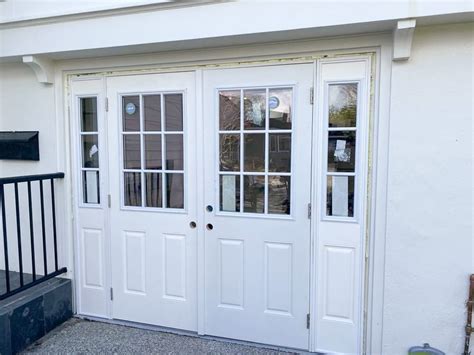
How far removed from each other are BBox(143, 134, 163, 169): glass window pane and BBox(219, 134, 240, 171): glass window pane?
506 mm

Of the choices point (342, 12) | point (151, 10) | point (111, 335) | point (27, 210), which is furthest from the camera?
point (27, 210)

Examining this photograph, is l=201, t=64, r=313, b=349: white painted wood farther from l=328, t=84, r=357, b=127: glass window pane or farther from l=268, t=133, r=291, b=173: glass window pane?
l=328, t=84, r=357, b=127: glass window pane

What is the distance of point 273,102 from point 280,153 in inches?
14.2

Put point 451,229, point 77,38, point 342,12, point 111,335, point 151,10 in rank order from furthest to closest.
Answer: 1. point 111,335
2. point 77,38
3. point 151,10
4. point 451,229
5. point 342,12

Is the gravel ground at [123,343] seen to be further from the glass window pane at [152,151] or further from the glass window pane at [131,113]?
the glass window pane at [131,113]

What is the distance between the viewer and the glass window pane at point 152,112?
2.53 meters

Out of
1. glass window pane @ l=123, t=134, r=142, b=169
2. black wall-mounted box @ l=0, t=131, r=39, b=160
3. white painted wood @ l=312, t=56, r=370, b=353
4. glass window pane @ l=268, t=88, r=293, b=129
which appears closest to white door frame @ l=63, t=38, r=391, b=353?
white painted wood @ l=312, t=56, r=370, b=353

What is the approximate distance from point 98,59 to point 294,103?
1.59 m

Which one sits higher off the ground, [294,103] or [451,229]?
[294,103]

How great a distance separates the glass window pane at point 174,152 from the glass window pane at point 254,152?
0.52 m

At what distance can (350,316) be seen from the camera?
7.37 ft

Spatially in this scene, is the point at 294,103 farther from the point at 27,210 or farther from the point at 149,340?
the point at 27,210

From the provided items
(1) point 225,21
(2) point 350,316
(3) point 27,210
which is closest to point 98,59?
(1) point 225,21

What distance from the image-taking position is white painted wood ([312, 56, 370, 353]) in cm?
214
